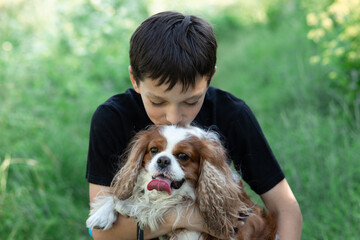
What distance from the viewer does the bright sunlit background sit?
350cm

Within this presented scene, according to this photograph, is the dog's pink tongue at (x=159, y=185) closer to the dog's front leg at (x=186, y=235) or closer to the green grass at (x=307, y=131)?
the dog's front leg at (x=186, y=235)

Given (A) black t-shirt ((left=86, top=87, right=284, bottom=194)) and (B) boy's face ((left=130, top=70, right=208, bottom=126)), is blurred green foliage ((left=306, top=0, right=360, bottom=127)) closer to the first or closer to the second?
(A) black t-shirt ((left=86, top=87, right=284, bottom=194))

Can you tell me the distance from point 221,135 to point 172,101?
42cm

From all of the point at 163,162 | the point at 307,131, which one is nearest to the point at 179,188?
the point at 163,162

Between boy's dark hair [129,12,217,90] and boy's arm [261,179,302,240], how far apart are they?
2.68 ft

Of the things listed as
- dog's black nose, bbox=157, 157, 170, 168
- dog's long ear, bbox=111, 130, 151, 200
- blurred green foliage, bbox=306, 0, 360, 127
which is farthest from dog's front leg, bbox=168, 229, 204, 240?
blurred green foliage, bbox=306, 0, 360, 127

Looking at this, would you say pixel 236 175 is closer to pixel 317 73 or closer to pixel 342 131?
pixel 342 131

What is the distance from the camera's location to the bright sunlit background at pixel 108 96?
3.50m

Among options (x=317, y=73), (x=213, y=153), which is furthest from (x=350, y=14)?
(x=213, y=153)

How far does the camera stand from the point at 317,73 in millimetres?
5402

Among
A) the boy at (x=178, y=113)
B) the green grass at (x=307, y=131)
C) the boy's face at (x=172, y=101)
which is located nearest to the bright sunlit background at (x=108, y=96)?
the green grass at (x=307, y=131)

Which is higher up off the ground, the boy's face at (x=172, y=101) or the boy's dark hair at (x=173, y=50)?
the boy's dark hair at (x=173, y=50)

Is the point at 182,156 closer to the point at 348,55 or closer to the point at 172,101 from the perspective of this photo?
the point at 172,101

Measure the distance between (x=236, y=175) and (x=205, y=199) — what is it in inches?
13.0
